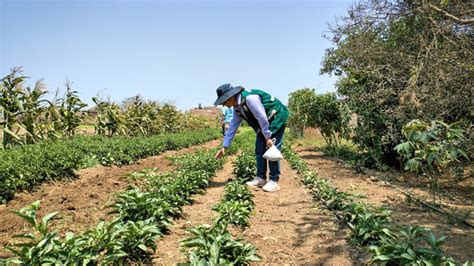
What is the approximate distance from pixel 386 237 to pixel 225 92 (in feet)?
11.2

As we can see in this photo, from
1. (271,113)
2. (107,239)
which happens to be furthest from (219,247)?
(271,113)

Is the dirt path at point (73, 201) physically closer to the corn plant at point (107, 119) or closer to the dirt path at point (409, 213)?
the dirt path at point (409, 213)

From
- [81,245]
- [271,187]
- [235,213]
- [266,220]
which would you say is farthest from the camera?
[271,187]

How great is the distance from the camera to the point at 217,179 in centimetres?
720

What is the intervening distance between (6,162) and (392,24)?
25.9 ft

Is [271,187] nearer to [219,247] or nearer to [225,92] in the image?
[225,92]

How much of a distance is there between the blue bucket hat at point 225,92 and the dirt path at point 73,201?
2.21m

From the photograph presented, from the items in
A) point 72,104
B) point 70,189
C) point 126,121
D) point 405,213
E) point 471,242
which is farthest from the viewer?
point 126,121

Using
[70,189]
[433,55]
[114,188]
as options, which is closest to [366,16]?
[433,55]

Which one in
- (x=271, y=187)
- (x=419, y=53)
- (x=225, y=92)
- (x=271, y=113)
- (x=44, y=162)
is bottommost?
(x=271, y=187)

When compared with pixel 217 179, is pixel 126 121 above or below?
above

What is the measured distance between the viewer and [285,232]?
3818mm

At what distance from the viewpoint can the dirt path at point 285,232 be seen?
3068mm

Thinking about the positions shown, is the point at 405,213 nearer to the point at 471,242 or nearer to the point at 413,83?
the point at 471,242
